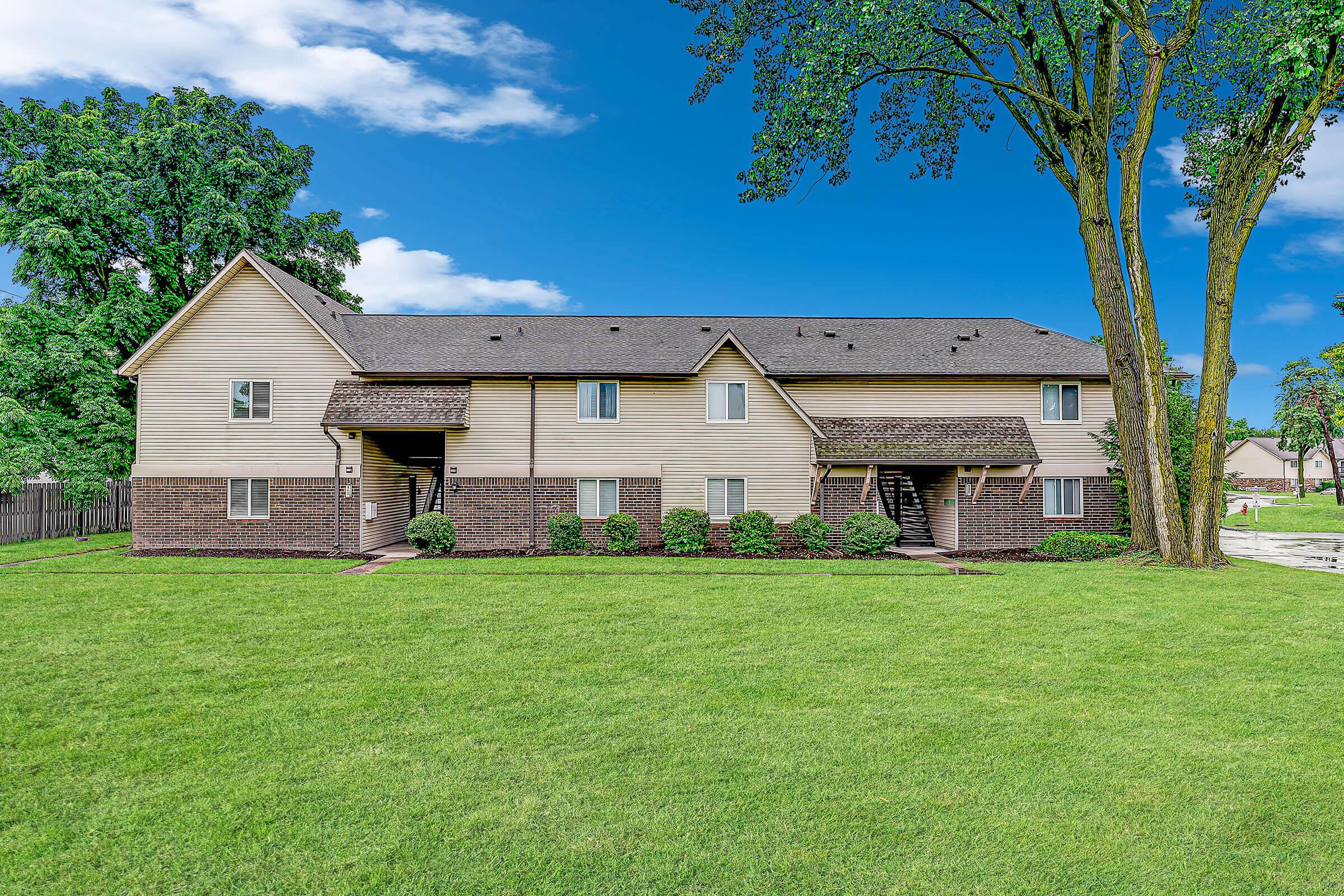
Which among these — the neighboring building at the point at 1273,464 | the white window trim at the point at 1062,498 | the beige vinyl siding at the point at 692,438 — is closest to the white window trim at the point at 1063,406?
the white window trim at the point at 1062,498

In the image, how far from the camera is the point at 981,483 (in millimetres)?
19922

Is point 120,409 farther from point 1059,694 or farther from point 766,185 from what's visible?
point 1059,694

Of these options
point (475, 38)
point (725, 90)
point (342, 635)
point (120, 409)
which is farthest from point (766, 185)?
point (120, 409)

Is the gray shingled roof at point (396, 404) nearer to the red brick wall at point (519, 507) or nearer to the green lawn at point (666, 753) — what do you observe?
the red brick wall at point (519, 507)

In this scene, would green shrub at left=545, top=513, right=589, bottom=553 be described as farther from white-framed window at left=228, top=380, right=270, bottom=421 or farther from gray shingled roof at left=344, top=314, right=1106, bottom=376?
white-framed window at left=228, top=380, right=270, bottom=421

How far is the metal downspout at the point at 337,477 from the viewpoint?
62.5 ft

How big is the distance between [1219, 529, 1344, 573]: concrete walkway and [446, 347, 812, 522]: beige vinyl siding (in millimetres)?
12344

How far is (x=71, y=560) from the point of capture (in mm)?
16859

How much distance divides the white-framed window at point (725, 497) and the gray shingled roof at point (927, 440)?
247 centimetres

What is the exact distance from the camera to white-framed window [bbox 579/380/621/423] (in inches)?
810

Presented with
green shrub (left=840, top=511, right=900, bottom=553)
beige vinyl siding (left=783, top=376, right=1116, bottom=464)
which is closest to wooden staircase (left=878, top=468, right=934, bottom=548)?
beige vinyl siding (left=783, top=376, right=1116, bottom=464)

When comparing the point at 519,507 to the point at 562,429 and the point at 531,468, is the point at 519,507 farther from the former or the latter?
the point at 562,429

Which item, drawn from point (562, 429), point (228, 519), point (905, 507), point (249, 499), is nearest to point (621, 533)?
point (562, 429)

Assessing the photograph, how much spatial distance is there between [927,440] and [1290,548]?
12310 millimetres
